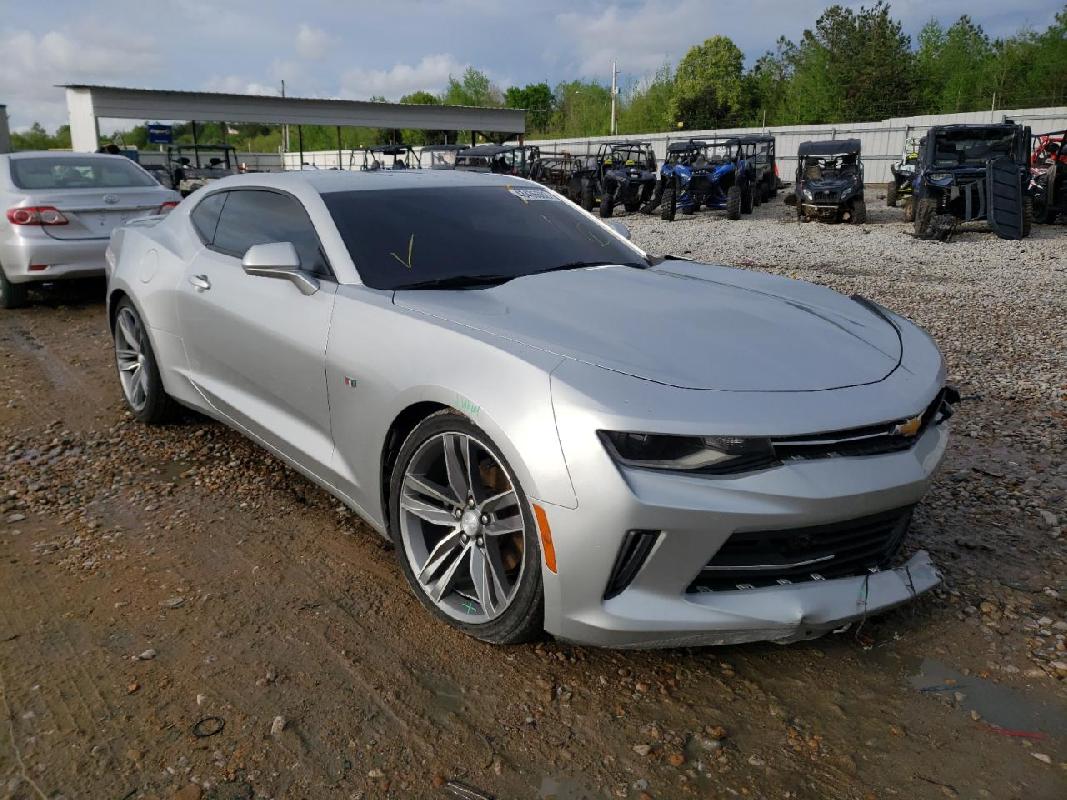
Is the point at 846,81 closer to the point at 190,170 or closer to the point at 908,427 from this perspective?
the point at 190,170

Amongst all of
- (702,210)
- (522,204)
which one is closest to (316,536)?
(522,204)

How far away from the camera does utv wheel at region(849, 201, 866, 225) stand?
17.3 m

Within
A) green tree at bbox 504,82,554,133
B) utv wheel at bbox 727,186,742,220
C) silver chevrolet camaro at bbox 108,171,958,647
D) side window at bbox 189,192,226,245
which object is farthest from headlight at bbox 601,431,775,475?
green tree at bbox 504,82,554,133

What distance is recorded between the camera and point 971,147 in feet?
48.9

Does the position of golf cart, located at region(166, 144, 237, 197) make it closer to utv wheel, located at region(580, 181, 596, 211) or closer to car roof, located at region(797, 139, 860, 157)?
utv wheel, located at region(580, 181, 596, 211)

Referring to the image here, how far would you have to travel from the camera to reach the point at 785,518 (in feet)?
7.08

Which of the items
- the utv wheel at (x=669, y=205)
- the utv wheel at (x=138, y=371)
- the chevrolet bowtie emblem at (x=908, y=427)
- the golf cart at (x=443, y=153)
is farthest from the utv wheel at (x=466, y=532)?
the golf cart at (x=443, y=153)

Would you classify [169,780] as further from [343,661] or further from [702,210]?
[702,210]

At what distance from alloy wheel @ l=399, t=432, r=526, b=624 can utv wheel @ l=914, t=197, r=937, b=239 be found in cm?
1371

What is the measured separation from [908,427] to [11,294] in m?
8.54

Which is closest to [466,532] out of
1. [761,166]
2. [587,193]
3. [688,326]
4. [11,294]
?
[688,326]

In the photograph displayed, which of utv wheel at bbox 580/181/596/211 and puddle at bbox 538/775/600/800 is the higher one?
utv wheel at bbox 580/181/596/211

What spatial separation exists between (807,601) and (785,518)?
27 centimetres

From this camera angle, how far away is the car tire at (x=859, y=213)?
17328 mm
